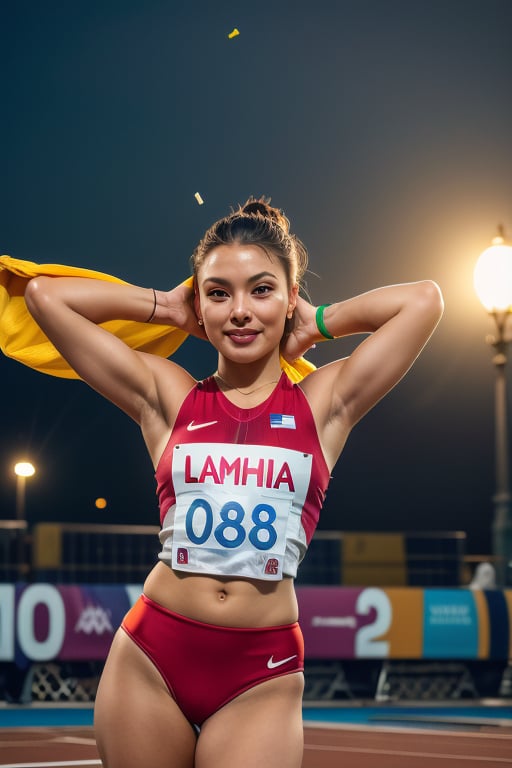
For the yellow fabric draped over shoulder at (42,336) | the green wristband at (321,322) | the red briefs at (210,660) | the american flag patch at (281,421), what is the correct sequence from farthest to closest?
the yellow fabric draped over shoulder at (42,336) < the green wristband at (321,322) < the american flag patch at (281,421) < the red briefs at (210,660)

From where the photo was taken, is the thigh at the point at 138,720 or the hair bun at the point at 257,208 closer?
the thigh at the point at 138,720

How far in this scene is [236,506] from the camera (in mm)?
3143

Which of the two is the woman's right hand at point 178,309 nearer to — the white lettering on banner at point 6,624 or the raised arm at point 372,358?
the raised arm at point 372,358

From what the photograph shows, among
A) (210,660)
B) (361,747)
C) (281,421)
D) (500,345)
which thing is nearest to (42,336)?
(281,421)

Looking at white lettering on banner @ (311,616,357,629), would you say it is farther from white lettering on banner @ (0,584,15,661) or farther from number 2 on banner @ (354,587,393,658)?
white lettering on banner @ (0,584,15,661)

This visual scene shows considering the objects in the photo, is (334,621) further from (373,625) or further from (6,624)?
(6,624)

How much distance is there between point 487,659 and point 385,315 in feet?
36.3

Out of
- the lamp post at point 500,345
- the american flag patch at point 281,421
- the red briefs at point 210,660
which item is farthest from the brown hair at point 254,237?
the lamp post at point 500,345

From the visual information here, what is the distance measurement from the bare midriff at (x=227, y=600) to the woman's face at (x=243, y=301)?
0.63 m

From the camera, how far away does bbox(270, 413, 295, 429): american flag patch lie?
327 cm

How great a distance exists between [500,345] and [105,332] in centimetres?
1013

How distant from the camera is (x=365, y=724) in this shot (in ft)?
38.5

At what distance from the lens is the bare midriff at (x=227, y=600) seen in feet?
10.2

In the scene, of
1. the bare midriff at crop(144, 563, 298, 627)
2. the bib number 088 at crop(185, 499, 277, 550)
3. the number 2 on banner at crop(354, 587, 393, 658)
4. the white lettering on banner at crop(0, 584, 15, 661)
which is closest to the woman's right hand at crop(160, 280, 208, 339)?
the bib number 088 at crop(185, 499, 277, 550)
